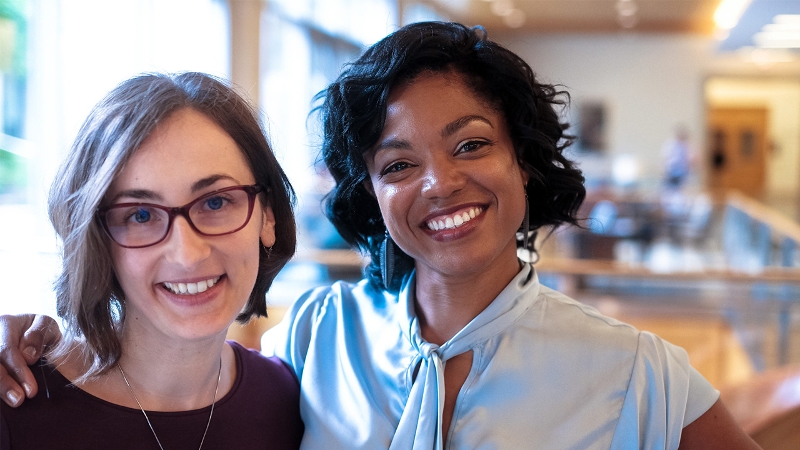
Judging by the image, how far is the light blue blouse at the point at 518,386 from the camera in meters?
1.40

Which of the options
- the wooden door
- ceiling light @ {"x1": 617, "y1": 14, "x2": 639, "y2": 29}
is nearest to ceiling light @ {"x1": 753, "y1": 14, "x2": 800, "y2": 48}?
ceiling light @ {"x1": 617, "y1": 14, "x2": 639, "y2": 29}

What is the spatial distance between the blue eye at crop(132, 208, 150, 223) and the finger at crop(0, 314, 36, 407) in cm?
32

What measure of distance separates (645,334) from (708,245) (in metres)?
11.0

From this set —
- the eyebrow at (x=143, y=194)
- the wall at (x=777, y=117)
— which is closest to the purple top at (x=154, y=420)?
the eyebrow at (x=143, y=194)

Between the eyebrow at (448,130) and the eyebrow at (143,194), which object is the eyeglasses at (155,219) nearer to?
the eyebrow at (143,194)

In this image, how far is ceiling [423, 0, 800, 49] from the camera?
42.9ft

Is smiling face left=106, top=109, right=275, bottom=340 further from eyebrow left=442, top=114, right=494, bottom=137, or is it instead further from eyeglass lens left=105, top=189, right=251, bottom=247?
eyebrow left=442, top=114, right=494, bottom=137

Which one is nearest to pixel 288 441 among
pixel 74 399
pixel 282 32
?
pixel 74 399

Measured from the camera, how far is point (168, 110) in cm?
128

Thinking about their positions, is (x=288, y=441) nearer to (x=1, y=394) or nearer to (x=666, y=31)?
(x=1, y=394)

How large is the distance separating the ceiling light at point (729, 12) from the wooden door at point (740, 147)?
680 cm

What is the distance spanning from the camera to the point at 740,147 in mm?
20266

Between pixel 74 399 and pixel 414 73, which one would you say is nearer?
pixel 74 399

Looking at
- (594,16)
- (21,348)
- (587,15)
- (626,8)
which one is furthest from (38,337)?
(594,16)
